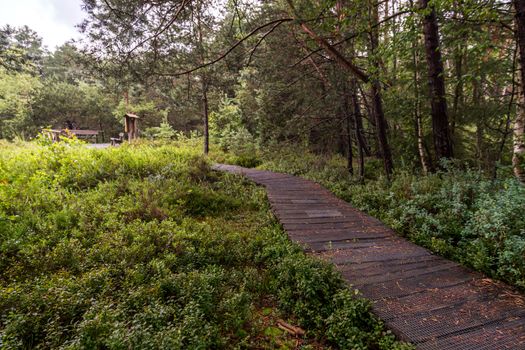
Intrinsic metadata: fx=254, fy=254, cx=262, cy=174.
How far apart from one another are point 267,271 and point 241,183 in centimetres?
492

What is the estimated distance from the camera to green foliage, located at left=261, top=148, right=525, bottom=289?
3895mm

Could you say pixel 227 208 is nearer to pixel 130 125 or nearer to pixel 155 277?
pixel 155 277

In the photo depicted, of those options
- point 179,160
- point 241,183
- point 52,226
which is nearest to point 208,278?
point 52,226

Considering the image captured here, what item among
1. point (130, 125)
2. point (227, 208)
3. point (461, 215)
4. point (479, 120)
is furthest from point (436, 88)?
point (130, 125)

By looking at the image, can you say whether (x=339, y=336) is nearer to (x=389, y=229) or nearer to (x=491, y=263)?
(x=491, y=263)

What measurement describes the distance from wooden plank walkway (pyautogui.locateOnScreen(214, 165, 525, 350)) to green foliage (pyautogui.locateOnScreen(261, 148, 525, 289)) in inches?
10.6

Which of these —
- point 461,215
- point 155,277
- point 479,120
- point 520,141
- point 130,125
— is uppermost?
point 130,125

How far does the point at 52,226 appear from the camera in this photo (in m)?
4.79

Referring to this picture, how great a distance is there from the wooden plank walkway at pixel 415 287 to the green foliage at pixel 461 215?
0.27 m

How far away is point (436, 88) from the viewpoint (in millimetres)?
6875

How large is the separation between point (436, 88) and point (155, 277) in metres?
8.00

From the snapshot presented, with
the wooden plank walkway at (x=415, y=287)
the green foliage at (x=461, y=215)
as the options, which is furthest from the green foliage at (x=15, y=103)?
the green foliage at (x=461, y=215)

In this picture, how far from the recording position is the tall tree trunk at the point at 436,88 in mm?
6750

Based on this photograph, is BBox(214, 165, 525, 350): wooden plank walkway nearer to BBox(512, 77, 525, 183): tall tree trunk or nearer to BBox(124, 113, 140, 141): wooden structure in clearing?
BBox(512, 77, 525, 183): tall tree trunk
